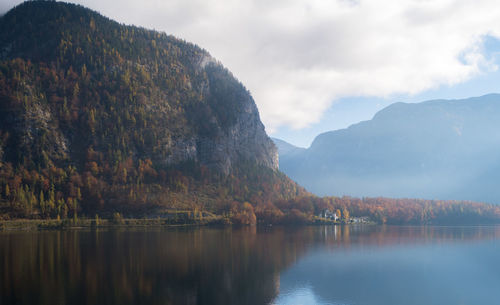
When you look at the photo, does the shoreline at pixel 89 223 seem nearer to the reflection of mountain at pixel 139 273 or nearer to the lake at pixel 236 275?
the lake at pixel 236 275

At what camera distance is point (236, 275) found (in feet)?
199

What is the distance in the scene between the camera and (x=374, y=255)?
293 ft

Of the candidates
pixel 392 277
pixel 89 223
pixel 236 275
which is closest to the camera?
pixel 236 275

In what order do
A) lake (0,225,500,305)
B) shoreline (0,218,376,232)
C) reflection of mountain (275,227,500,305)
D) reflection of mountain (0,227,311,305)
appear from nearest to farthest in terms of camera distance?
reflection of mountain (0,227,311,305) → lake (0,225,500,305) → reflection of mountain (275,227,500,305) → shoreline (0,218,376,232)

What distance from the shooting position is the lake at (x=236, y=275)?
48688mm

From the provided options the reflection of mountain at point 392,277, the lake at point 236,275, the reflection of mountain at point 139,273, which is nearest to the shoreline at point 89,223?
the lake at point 236,275

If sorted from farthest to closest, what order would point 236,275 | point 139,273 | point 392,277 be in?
point 392,277 < point 236,275 < point 139,273

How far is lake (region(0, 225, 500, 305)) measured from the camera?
48.7 m

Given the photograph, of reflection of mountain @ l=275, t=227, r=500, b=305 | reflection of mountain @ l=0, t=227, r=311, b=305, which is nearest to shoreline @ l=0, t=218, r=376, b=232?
reflection of mountain @ l=0, t=227, r=311, b=305

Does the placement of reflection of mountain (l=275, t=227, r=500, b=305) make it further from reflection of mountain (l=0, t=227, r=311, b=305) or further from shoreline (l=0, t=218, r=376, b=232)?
shoreline (l=0, t=218, r=376, b=232)

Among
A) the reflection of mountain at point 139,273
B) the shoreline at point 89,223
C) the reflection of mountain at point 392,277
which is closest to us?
the reflection of mountain at point 139,273

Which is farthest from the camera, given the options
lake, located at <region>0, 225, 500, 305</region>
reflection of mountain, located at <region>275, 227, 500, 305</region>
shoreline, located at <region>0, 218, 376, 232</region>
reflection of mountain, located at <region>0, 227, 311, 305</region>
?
shoreline, located at <region>0, 218, 376, 232</region>

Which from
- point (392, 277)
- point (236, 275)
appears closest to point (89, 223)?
point (236, 275)

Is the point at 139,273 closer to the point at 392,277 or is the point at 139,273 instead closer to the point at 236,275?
the point at 236,275
